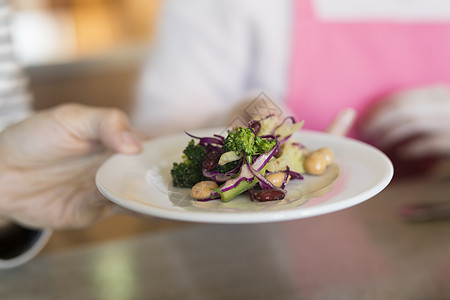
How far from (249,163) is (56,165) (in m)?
0.55

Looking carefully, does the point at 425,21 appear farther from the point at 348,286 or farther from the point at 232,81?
the point at 348,286

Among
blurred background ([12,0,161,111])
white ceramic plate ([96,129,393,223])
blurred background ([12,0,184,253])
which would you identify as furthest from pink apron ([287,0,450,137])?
blurred background ([12,0,161,111])

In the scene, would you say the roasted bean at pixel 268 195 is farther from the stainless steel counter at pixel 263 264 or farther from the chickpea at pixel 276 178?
the stainless steel counter at pixel 263 264

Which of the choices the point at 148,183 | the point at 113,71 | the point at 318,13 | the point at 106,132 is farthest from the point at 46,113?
the point at 113,71

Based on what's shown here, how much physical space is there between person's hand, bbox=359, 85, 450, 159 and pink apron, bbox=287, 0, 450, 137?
0.12 metres

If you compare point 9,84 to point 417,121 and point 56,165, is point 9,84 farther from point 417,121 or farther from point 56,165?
point 417,121

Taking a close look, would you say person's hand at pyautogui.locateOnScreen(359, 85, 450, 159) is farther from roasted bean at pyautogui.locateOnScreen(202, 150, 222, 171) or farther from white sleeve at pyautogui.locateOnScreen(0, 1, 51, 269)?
white sleeve at pyautogui.locateOnScreen(0, 1, 51, 269)

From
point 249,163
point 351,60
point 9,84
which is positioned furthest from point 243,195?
point 9,84

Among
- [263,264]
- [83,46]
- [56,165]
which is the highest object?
[56,165]

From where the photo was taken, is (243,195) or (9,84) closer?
(243,195)

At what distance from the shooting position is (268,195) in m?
0.66

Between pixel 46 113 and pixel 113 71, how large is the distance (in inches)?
107

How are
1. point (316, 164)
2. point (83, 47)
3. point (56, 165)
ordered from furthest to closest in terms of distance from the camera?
point (83, 47), point (56, 165), point (316, 164)

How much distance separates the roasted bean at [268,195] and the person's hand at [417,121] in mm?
683
